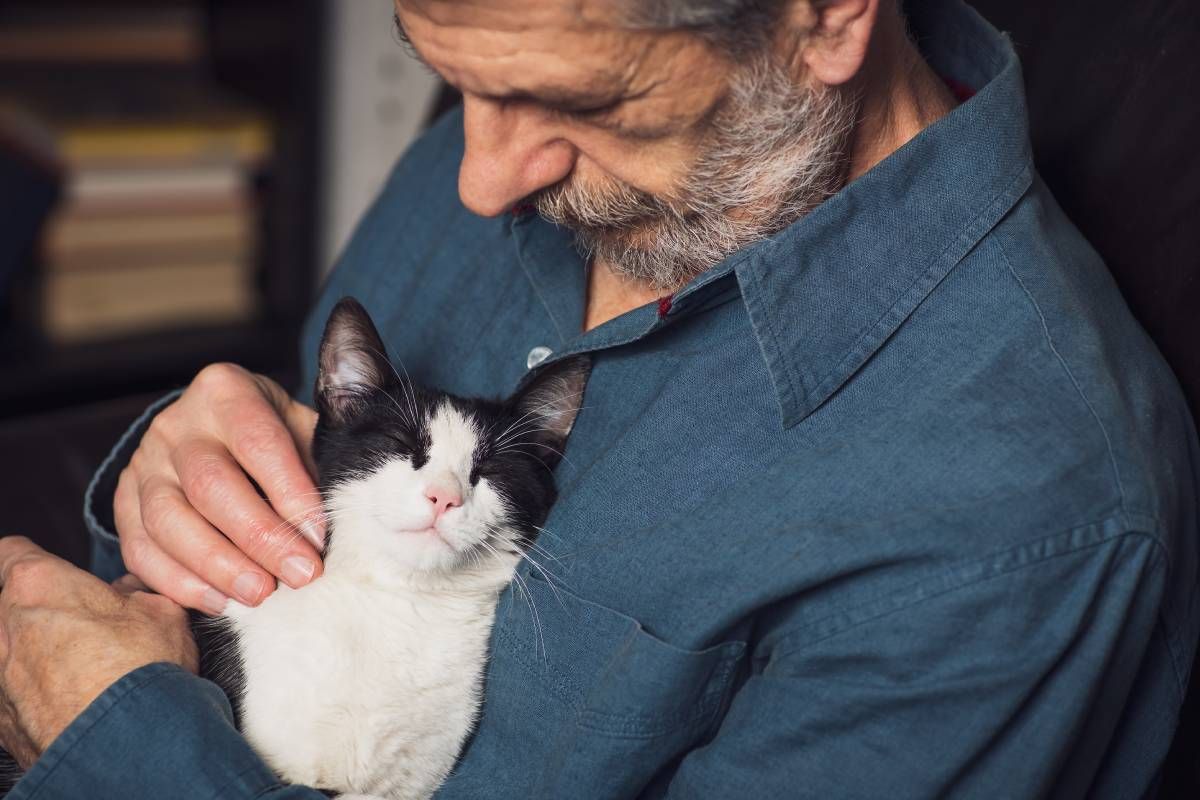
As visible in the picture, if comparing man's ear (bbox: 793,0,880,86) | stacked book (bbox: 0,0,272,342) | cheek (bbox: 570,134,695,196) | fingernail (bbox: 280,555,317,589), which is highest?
man's ear (bbox: 793,0,880,86)

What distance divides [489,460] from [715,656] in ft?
1.31

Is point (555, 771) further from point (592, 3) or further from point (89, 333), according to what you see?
point (89, 333)

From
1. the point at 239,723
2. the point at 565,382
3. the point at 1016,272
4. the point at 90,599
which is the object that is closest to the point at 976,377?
the point at 1016,272

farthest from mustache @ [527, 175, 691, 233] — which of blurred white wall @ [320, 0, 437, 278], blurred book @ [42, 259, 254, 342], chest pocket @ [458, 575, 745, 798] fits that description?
blurred book @ [42, 259, 254, 342]

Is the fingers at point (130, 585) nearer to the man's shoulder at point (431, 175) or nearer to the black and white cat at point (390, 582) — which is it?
the black and white cat at point (390, 582)

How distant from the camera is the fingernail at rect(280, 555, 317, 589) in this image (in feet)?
3.76

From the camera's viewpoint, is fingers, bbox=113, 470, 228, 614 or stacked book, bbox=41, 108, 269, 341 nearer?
fingers, bbox=113, 470, 228, 614

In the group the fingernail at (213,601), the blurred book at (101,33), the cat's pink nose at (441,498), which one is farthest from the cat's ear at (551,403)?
the blurred book at (101,33)

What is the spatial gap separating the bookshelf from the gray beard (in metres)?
2.07

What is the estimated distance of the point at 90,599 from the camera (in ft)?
3.72

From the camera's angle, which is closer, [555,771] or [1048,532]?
[1048,532]

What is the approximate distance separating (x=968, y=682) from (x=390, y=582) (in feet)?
1.98

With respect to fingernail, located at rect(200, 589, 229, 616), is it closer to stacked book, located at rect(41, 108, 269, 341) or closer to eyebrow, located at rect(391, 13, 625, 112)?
eyebrow, located at rect(391, 13, 625, 112)

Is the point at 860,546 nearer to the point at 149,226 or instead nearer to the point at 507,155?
the point at 507,155
